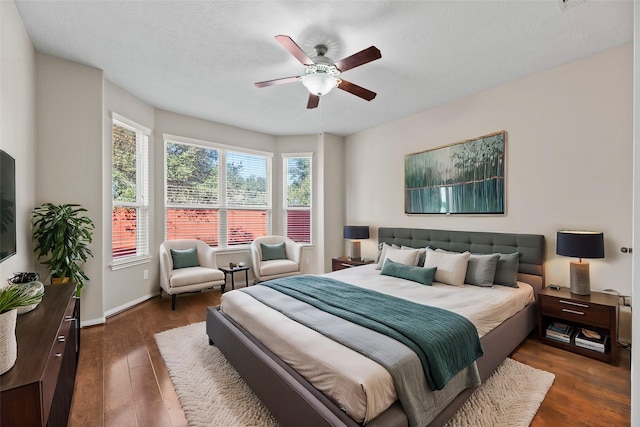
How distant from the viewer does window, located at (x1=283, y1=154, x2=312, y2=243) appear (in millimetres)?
5727

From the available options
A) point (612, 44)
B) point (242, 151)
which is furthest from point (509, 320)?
point (242, 151)

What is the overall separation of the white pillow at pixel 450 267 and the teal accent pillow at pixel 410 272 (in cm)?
10

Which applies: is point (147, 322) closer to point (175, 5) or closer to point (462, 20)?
point (175, 5)

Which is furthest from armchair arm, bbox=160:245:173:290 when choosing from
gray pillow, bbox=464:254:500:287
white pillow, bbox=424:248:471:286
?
gray pillow, bbox=464:254:500:287

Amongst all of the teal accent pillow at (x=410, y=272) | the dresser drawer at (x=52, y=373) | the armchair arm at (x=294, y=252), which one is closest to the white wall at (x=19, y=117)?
the dresser drawer at (x=52, y=373)

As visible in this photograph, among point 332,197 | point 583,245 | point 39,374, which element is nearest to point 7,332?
point 39,374

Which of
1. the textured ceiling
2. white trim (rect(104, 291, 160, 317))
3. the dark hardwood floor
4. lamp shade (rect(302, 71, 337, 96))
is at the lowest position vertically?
the dark hardwood floor

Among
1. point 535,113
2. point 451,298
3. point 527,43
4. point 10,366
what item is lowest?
point 451,298

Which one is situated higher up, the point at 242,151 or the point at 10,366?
the point at 242,151

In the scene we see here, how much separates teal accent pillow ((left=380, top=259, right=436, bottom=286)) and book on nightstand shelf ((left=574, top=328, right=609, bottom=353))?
139cm

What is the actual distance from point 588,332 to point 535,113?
93.0 inches

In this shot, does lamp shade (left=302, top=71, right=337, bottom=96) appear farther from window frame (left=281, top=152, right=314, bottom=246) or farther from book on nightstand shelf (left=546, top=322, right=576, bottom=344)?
book on nightstand shelf (left=546, top=322, right=576, bottom=344)

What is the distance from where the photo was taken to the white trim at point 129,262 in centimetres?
367

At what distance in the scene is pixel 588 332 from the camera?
2.66 m
